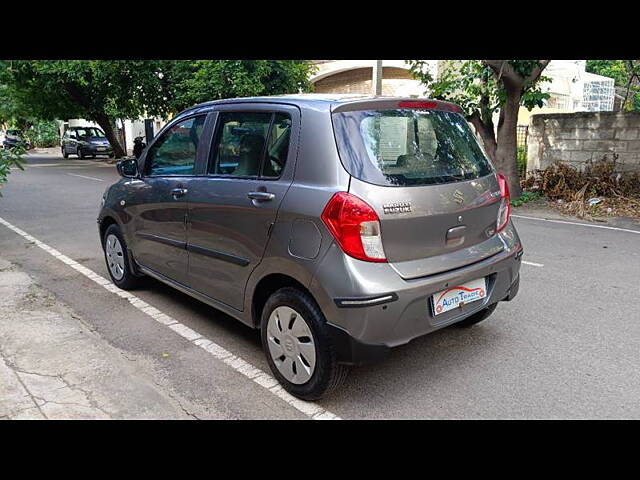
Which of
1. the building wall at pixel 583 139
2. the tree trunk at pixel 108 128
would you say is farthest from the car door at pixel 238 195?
the tree trunk at pixel 108 128

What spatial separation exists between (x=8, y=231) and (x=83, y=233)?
135cm

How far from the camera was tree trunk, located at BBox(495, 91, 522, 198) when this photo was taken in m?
10.2

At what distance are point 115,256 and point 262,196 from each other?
8.65 ft

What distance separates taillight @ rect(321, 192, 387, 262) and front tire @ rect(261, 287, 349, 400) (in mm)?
415

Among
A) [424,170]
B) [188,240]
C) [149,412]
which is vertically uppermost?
[424,170]

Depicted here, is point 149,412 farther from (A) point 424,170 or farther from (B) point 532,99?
(B) point 532,99

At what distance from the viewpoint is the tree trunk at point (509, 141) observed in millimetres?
10188

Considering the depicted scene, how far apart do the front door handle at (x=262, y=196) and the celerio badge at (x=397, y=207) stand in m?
0.73

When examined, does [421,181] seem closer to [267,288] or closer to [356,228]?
[356,228]

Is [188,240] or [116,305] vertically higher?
[188,240]

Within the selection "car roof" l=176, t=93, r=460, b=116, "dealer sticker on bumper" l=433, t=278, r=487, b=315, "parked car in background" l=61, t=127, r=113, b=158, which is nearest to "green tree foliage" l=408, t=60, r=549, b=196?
"car roof" l=176, t=93, r=460, b=116

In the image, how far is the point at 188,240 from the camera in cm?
397

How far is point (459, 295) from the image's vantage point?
3.18 m

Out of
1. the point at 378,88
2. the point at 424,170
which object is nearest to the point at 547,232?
the point at 378,88
